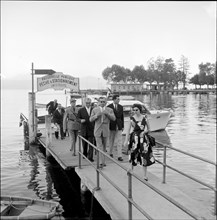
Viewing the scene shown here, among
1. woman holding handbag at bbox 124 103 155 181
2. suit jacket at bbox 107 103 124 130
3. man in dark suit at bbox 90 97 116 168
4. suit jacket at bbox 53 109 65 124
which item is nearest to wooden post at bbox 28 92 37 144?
suit jacket at bbox 53 109 65 124

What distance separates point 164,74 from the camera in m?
148

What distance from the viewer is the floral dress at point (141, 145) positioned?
23.2ft

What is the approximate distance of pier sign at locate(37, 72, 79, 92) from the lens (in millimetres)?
16172

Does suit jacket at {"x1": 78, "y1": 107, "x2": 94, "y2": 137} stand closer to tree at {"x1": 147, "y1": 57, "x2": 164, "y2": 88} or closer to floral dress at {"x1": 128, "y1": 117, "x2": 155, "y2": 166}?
floral dress at {"x1": 128, "y1": 117, "x2": 155, "y2": 166}

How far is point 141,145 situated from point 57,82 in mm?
10291

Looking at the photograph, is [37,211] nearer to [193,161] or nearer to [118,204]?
[118,204]

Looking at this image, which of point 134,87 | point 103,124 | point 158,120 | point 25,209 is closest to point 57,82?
point 103,124

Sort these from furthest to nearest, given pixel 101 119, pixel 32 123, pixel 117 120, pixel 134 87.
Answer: pixel 134 87 → pixel 32 123 → pixel 117 120 → pixel 101 119

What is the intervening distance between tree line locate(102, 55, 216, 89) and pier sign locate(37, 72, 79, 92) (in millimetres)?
132098

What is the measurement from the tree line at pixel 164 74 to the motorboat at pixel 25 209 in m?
140

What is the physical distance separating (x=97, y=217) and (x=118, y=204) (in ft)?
8.17

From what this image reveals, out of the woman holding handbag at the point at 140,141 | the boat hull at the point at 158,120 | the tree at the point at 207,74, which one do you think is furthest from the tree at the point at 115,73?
the woman holding handbag at the point at 140,141

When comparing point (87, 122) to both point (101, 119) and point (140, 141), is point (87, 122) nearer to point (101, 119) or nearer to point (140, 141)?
point (101, 119)

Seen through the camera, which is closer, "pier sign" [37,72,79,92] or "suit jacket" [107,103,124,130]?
"suit jacket" [107,103,124,130]
